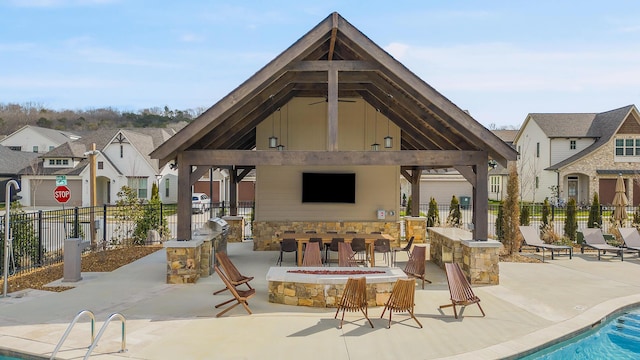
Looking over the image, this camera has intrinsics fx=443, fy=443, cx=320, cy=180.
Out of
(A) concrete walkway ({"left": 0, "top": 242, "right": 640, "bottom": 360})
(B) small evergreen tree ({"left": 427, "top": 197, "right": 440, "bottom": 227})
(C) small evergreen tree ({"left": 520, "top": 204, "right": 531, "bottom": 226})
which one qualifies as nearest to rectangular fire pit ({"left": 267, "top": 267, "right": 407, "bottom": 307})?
(A) concrete walkway ({"left": 0, "top": 242, "right": 640, "bottom": 360})

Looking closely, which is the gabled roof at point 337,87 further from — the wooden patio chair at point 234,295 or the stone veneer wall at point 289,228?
the stone veneer wall at point 289,228

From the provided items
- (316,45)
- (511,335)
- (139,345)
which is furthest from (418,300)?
(316,45)

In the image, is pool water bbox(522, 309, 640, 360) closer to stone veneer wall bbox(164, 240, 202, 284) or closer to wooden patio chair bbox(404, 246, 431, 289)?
wooden patio chair bbox(404, 246, 431, 289)

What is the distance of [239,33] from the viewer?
37.0 ft

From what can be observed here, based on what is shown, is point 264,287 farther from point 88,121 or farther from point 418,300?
point 88,121

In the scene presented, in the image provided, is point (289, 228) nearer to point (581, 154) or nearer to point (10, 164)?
point (581, 154)

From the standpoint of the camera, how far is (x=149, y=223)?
15852mm

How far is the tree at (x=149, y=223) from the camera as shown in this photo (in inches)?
611

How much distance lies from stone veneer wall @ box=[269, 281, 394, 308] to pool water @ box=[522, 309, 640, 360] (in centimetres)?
270

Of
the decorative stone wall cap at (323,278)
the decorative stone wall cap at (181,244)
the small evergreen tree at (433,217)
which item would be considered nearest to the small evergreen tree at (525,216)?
the small evergreen tree at (433,217)

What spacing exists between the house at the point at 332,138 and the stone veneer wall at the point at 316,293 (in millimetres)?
2763

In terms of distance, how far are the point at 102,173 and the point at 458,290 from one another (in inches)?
1308

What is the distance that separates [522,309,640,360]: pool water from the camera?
245 inches

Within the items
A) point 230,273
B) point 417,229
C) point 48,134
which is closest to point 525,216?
point 417,229
